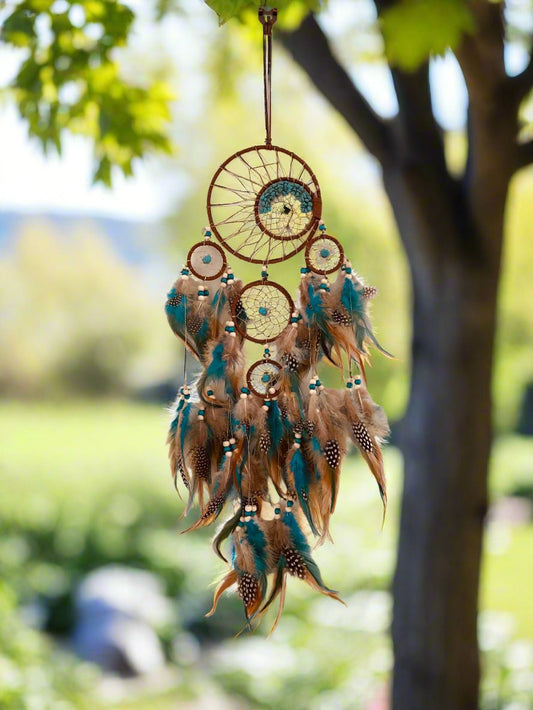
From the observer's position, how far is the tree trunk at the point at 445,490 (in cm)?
270

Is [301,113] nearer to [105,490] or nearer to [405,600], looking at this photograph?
[105,490]

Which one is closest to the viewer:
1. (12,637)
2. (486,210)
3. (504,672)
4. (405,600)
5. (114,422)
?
(486,210)

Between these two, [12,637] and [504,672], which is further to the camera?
[504,672]

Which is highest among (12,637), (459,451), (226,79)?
(226,79)

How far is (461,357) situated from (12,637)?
2.60m

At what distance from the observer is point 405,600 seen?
2789 millimetres

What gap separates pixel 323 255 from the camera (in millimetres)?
1307

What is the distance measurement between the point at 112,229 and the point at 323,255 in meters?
21.6

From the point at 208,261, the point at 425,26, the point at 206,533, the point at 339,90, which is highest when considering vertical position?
the point at 339,90

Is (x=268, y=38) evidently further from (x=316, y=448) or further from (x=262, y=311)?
(x=316, y=448)

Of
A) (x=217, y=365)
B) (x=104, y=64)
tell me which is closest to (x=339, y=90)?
(x=104, y=64)

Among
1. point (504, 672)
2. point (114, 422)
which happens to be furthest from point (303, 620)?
point (114, 422)

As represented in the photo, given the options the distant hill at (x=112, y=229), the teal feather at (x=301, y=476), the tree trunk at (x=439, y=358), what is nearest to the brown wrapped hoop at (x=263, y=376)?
the teal feather at (x=301, y=476)

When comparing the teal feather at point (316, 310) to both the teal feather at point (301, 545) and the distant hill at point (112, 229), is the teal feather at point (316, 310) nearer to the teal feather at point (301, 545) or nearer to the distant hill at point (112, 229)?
the teal feather at point (301, 545)
